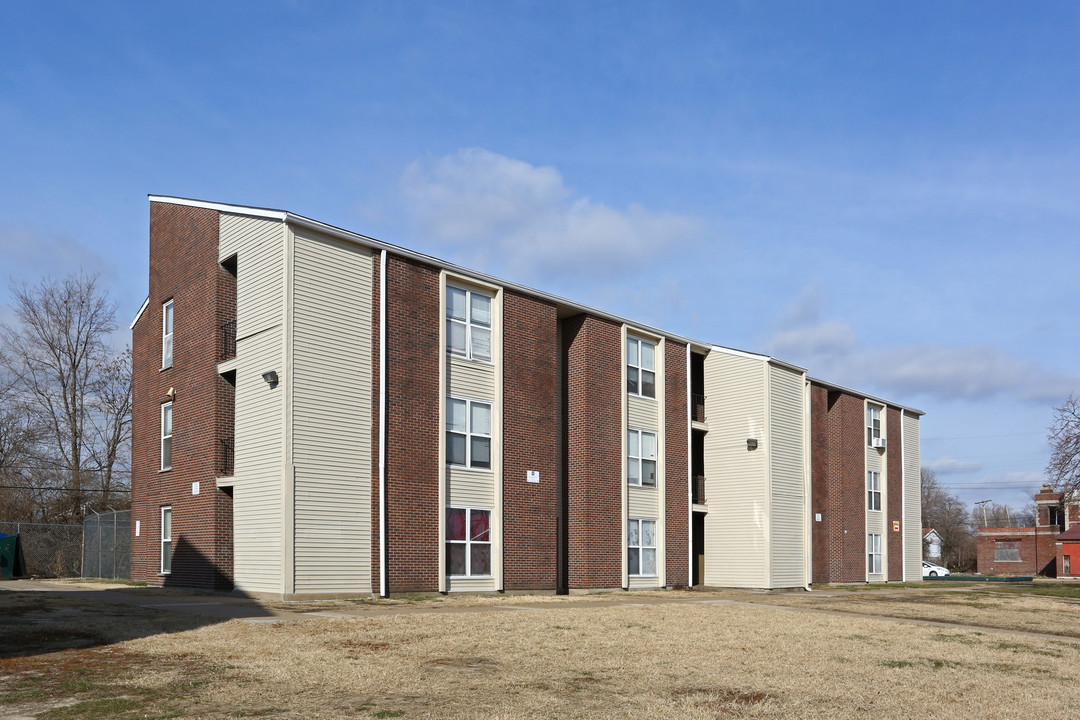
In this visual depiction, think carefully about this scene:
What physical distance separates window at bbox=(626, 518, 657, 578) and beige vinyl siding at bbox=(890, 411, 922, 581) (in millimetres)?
17289

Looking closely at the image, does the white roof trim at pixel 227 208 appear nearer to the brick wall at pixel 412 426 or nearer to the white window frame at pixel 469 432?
the brick wall at pixel 412 426

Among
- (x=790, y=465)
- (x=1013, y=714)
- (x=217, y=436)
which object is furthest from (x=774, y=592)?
(x=1013, y=714)

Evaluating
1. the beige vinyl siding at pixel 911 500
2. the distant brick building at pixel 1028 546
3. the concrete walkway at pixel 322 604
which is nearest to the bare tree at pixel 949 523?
the distant brick building at pixel 1028 546

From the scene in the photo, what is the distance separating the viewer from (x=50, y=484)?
4356 centimetres

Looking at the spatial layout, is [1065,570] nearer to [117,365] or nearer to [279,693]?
[117,365]

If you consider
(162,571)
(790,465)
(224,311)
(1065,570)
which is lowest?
(1065,570)

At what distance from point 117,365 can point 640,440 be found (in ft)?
90.9

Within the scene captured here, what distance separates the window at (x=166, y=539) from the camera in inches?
990

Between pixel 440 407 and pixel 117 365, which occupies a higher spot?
pixel 117 365

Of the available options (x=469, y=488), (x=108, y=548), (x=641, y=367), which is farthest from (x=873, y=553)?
(x=108, y=548)

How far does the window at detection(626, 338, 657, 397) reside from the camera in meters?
30.7

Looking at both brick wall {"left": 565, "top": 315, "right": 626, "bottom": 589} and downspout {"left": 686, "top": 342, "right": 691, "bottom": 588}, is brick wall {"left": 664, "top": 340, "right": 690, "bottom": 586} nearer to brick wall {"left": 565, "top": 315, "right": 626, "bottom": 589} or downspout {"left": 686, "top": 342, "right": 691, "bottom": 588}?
downspout {"left": 686, "top": 342, "right": 691, "bottom": 588}

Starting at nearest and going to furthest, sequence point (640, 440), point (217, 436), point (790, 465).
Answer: point (217, 436) < point (640, 440) < point (790, 465)

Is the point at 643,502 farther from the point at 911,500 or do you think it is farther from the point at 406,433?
the point at 911,500
